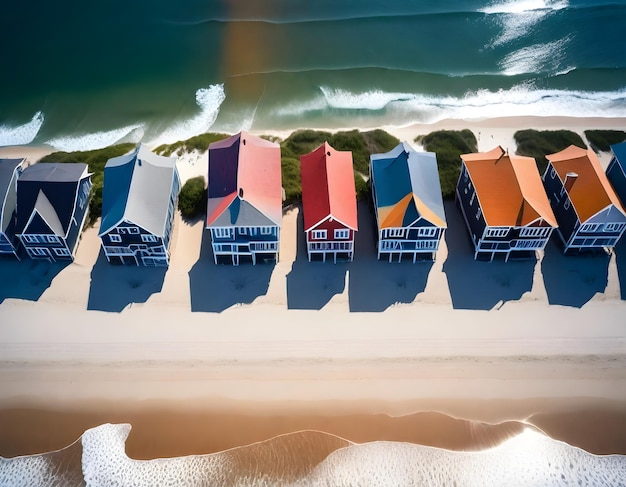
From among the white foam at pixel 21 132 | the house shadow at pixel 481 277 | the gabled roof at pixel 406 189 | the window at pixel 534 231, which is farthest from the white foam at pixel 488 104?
the white foam at pixel 21 132

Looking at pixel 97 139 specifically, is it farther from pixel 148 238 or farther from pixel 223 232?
pixel 223 232

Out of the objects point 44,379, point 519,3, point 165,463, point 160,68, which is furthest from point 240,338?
point 519,3

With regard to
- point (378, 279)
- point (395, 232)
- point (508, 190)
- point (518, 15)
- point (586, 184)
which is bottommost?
point (378, 279)

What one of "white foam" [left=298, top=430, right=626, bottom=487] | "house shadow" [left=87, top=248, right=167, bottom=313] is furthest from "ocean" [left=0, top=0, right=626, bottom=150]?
"white foam" [left=298, top=430, right=626, bottom=487]

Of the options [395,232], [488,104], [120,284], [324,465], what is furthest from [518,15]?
[324,465]

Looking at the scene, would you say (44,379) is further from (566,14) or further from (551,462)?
(566,14)
